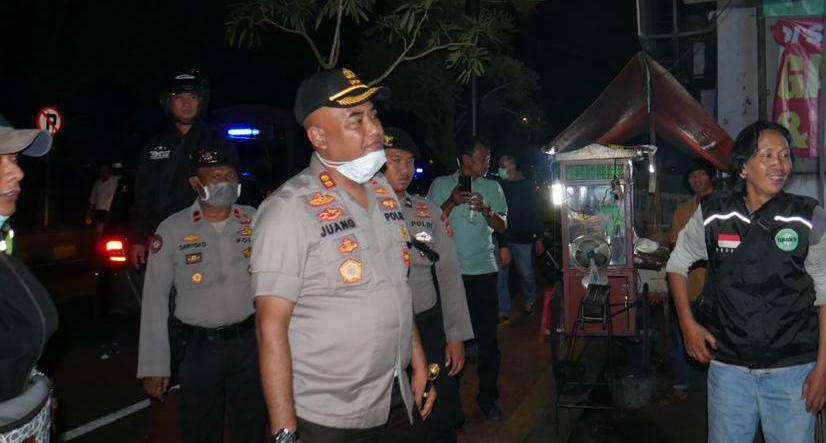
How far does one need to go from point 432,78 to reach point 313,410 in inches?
1036

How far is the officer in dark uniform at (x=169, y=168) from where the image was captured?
5117mm

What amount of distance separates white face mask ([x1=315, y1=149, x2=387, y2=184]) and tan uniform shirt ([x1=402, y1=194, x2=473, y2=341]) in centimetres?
149

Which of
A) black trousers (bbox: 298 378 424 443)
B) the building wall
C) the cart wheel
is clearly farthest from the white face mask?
the building wall

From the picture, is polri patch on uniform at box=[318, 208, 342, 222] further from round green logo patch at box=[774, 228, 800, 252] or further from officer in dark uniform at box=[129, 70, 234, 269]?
officer in dark uniform at box=[129, 70, 234, 269]

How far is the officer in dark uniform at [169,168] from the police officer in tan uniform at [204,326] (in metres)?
0.69

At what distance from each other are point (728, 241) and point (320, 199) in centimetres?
216

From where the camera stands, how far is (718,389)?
4.01 m

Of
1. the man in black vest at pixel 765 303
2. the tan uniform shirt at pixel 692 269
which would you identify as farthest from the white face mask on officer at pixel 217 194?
the tan uniform shirt at pixel 692 269

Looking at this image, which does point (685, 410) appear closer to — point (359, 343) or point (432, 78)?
point (359, 343)

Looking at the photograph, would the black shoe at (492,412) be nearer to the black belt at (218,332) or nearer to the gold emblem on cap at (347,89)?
the black belt at (218,332)

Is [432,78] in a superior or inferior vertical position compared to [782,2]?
superior

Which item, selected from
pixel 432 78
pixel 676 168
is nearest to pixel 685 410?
pixel 676 168

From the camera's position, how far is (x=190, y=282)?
436cm

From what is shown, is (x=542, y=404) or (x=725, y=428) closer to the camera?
(x=725, y=428)
